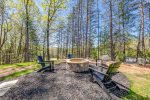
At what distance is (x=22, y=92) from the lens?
210 inches

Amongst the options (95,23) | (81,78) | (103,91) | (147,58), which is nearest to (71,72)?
(81,78)

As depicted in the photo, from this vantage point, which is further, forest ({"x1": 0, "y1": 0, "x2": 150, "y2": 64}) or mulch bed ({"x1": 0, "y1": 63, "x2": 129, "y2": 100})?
forest ({"x1": 0, "y1": 0, "x2": 150, "y2": 64})

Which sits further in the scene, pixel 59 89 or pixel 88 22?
pixel 88 22

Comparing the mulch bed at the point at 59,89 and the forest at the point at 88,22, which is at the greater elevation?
the forest at the point at 88,22

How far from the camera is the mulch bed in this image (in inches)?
197

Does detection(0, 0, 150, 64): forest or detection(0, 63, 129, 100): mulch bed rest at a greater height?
detection(0, 0, 150, 64): forest

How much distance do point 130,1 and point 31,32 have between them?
694 inches

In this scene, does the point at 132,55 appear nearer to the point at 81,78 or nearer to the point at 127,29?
the point at 127,29

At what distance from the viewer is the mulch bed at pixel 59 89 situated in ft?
16.4

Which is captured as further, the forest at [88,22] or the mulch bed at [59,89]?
the forest at [88,22]

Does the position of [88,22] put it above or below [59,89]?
above

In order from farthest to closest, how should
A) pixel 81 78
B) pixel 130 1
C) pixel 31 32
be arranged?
pixel 31 32
pixel 130 1
pixel 81 78

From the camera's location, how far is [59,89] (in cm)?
548

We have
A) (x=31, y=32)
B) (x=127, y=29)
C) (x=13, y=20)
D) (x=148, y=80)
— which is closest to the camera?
(x=148, y=80)
